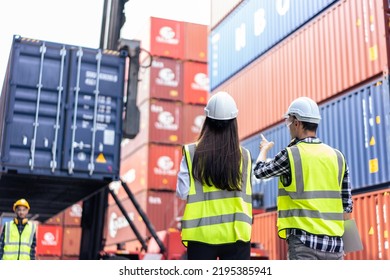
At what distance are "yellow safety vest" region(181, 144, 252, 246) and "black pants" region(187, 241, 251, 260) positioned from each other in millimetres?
30

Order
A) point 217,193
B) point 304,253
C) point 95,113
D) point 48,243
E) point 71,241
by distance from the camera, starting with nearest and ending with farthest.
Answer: point 304,253 → point 217,193 → point 95,113 → point 48,243 → point 71,241

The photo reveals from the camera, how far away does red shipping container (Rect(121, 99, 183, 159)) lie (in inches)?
1017

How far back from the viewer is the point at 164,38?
87.8 feet

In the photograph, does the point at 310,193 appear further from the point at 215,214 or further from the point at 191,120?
the point at 191,120

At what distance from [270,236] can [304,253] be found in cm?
1074

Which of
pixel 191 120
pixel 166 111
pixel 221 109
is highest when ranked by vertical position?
pixel 166 111

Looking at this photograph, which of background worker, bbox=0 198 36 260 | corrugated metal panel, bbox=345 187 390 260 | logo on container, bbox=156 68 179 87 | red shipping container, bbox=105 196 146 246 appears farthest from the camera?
red shipping container, bbox=105 196 146 246

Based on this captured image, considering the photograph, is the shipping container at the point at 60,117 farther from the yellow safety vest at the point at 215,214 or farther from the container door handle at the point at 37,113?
the yellow safety vest at the point at 215,214

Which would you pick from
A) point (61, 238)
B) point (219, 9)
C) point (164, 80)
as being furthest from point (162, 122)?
point (61, 238)

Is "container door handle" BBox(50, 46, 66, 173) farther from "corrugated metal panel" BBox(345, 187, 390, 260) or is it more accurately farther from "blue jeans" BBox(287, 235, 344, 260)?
"blue jeans" BBox(287, 235, 344, 260)

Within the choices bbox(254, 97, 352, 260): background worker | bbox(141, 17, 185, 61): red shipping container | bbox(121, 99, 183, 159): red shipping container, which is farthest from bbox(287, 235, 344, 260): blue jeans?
bbox(141, 17, 185, 61): red shipping container

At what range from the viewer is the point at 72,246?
30234 millimetres
